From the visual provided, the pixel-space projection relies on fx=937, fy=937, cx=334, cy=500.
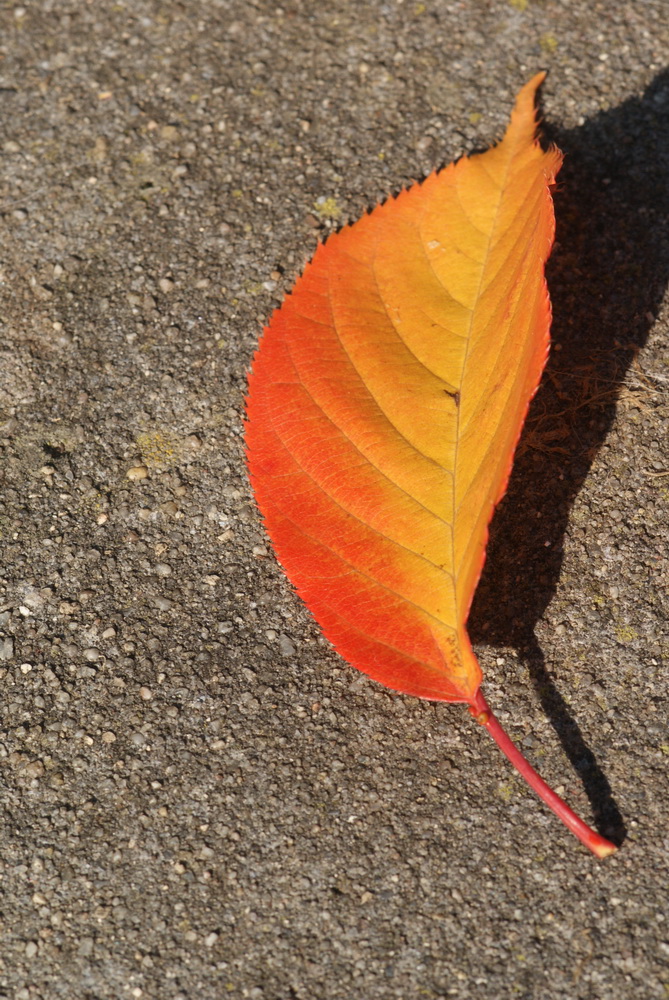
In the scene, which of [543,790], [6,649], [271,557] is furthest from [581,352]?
[6,649]

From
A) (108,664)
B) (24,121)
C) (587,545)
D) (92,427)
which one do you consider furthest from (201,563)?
(24,121)

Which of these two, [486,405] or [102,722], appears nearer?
[486,405]

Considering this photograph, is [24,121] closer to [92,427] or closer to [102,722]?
[92,427]

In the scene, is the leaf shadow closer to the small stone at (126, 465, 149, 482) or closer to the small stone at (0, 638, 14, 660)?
the small stone at (126, 465, 149, 482)

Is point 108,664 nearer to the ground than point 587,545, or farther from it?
nearer to the ground

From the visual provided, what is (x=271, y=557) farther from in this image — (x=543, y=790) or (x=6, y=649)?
(x=543, y=790)

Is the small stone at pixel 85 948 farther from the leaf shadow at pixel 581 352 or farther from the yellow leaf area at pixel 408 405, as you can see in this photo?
the leaf shadow at pixel 581 352

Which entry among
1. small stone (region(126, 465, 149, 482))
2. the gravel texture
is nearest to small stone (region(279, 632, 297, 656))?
the gravel texture

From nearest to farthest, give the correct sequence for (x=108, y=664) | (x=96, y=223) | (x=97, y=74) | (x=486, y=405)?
(x=486, y=405), (x=108, y=664), (x=96, y=223), (x=97, y=74)
